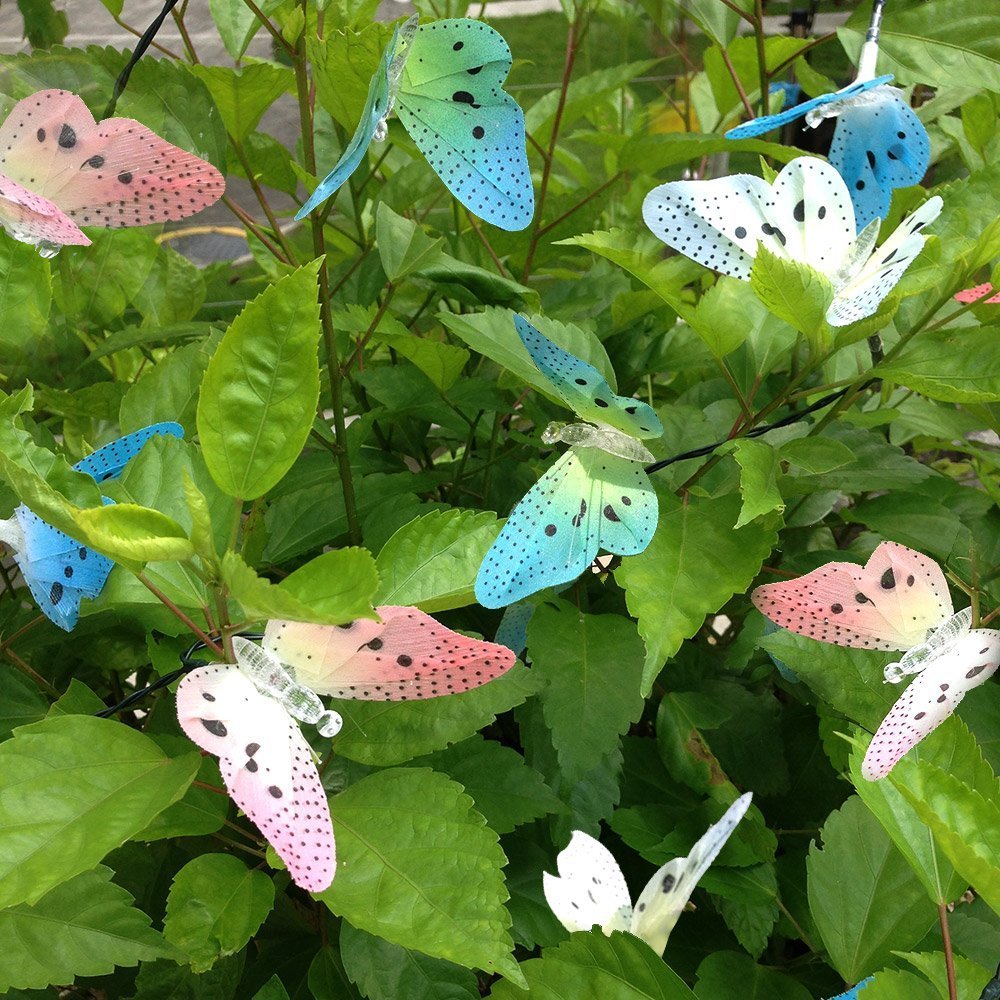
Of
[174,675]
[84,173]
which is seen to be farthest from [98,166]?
[174,675]

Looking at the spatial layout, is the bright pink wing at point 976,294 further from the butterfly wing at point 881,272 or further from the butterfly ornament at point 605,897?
the butterfly ornament at point 605,897

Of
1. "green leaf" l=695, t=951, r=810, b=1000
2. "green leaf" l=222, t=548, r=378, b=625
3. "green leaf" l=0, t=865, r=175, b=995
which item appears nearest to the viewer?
Result: "green leaf" l=222, t=548, r=378, b=625

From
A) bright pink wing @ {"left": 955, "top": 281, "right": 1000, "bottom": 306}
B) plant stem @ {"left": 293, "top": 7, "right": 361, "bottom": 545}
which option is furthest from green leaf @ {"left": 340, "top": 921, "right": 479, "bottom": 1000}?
bright pink wing @ {"left": 955, "top": 281, "right": 1000, "bottom": 306}

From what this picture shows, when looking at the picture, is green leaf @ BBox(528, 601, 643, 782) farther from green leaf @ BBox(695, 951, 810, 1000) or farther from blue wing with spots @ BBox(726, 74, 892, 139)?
blue wing with spots @ BBox(726, 74, 892, 139)

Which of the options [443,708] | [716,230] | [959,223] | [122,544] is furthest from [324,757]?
[959,223]

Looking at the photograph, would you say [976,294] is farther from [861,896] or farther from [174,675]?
[174,675]

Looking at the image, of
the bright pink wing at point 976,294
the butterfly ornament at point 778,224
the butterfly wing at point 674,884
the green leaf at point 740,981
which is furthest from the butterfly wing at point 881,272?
the green leaf at point 740,981
